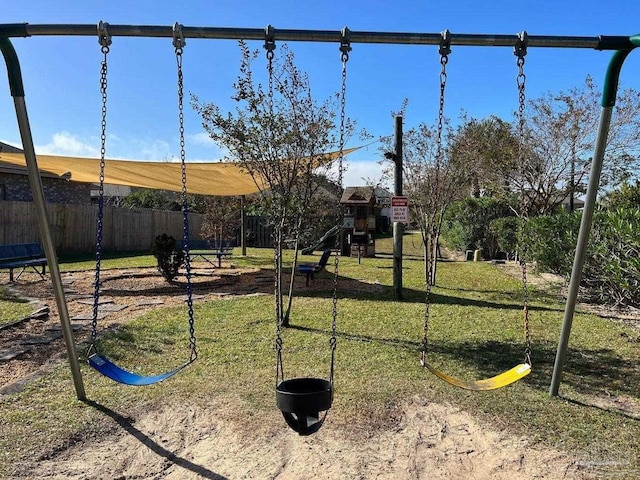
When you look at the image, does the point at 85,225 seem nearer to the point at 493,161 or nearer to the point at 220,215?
the point at 220,215

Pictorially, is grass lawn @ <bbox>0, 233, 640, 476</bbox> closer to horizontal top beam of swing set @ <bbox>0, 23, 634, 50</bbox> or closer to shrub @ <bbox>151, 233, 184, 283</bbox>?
shrub @ <bbox>151, 233, 184, 283</bbox>

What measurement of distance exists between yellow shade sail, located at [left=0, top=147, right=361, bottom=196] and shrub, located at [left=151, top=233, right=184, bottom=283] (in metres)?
1.66

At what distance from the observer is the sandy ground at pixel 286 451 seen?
255 centimetres

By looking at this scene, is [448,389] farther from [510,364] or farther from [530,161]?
[530,161]

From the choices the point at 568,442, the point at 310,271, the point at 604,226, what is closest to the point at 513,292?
the point at 604,226

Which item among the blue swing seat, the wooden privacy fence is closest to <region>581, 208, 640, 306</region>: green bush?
the blue swing seat

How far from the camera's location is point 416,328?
584 cm

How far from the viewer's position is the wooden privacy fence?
13.5 m

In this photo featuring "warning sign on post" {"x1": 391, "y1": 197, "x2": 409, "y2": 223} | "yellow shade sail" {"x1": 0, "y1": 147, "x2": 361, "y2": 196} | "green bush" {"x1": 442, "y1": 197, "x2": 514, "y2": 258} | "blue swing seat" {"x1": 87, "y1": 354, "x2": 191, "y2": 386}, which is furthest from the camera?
"green bush" {"x1": 442, "y1": 197, "x2": 514, "y2": 258}

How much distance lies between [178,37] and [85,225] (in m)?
14.6

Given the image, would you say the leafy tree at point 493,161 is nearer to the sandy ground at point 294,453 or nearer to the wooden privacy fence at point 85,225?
the sandy ground at point 294,453

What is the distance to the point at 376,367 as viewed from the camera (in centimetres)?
427

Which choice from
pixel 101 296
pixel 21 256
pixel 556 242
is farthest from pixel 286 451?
pixel 21 256

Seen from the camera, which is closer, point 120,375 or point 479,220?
point 120,375
